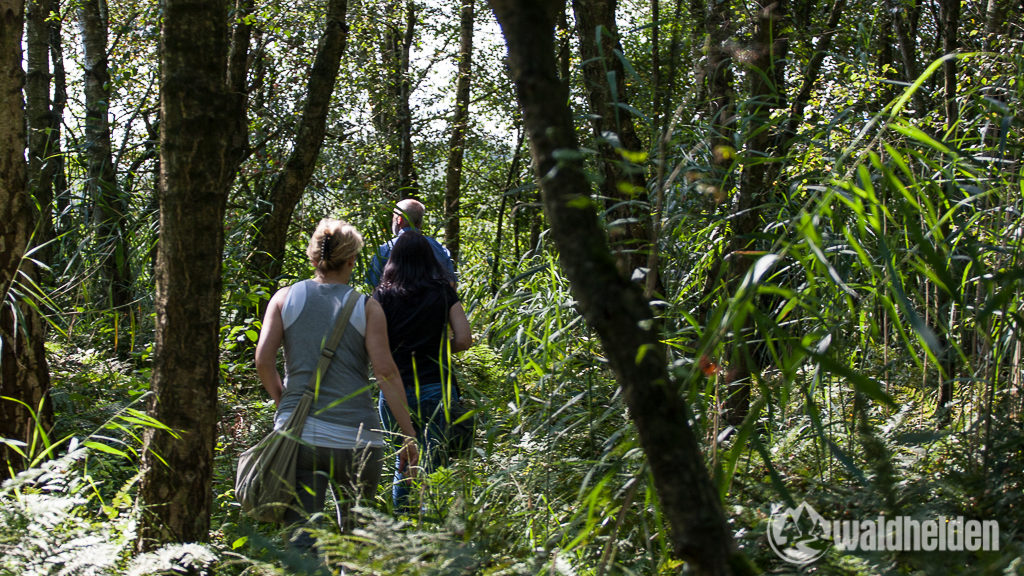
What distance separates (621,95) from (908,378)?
2.08 metres

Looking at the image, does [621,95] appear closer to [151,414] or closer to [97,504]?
[151,414]

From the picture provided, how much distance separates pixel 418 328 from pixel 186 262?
1.79 metres

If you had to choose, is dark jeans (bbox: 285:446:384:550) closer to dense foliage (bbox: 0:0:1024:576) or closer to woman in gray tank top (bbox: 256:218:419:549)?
woman in gray tank top (bbox: 256:218:419:549)

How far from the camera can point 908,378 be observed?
4.16 meters

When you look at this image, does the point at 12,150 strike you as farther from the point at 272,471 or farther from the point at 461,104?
the point at 461,104

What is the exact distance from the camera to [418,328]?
14.6 feet

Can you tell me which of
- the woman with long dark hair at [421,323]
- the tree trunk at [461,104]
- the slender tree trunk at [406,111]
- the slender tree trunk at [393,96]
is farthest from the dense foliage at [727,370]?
the slender tree trunk at [393,96]

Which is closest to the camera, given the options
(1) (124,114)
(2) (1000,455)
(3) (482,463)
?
(2) (1000,455)

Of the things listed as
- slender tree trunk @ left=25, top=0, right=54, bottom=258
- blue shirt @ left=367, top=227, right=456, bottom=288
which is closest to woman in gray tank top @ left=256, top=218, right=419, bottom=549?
blue shirt @ left=367, top=227, right=456, bottom=288

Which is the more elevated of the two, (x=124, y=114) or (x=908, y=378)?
(x=124, y=114)

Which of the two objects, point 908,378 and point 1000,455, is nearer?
point 1000,455

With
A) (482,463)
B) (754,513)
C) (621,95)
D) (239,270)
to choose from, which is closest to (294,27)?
(239,270)

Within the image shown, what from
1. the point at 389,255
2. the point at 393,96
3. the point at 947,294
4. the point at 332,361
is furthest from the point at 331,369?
the point at 393,96

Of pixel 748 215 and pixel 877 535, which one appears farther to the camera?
pixel 748 215
